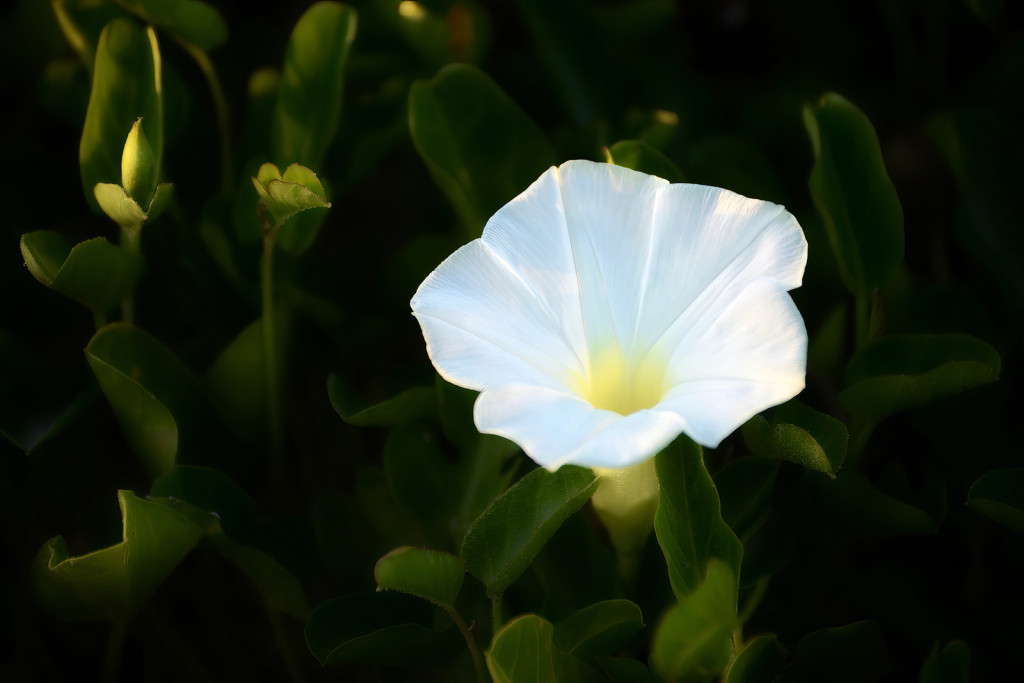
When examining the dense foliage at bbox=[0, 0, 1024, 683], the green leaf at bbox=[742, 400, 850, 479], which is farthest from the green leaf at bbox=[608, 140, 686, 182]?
the green leaf at bbox=[742, 400, 850, 479]

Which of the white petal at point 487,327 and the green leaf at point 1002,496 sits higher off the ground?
the white petal at point 487,327

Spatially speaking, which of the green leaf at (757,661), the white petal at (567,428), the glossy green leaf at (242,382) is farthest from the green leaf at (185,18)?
the green leaf at (757,661)

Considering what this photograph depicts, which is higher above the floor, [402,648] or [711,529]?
[711,529]

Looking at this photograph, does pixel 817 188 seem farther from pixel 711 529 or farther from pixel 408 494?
pixel 408 494

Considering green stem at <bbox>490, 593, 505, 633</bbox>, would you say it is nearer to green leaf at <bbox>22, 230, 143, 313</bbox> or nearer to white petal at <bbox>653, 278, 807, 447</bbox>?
white petal at <bbox>653, 278, 807, 447</bbox>

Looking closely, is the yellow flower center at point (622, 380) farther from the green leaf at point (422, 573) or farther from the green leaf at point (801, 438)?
the green leaf at point (422, 573)

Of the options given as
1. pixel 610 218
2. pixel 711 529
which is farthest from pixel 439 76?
pixel 711 529
